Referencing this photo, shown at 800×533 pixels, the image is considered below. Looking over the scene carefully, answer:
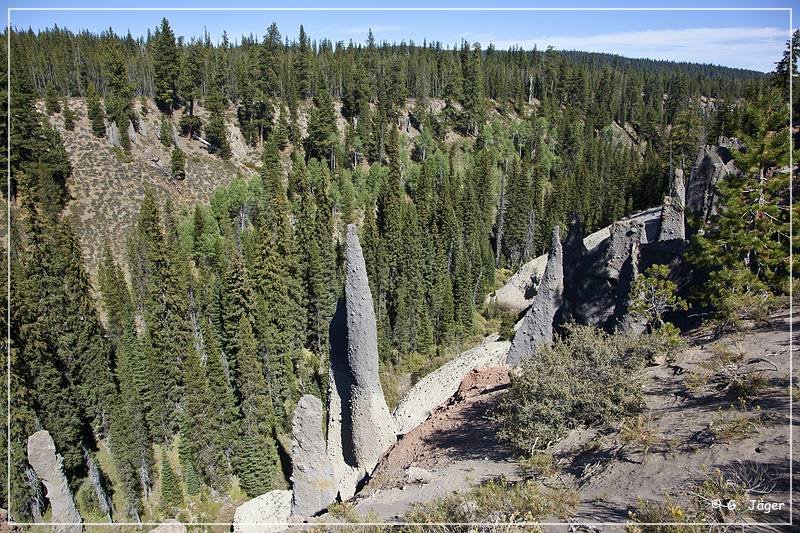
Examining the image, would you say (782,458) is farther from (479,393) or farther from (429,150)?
(429,150)

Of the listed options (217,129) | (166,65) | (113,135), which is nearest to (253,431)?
(113,135)

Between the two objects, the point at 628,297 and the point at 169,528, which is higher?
the point at 628,297

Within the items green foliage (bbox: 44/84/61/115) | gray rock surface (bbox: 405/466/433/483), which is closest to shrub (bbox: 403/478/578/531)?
gray rock surface (bbox: 405/466/433/483)

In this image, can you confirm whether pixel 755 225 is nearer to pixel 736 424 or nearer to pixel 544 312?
pixel 544 312

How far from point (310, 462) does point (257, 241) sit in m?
30.3

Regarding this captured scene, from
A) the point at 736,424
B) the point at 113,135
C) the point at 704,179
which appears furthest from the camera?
the point at 113,135

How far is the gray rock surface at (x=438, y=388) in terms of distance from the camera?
90.8 feet

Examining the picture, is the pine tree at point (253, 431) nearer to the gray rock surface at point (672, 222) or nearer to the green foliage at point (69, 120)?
the gray rock surface at point (672, 222)

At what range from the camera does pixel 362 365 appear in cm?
1892

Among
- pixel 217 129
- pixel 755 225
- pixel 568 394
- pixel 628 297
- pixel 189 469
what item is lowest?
pixel 189 469

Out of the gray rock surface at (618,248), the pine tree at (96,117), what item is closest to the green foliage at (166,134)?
the pine tree at (96,117)

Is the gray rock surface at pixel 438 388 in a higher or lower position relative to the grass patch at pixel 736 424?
lower

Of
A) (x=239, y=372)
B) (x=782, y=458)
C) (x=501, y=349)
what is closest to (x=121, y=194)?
(x=239, y=372)

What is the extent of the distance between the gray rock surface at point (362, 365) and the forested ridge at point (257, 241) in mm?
12590
